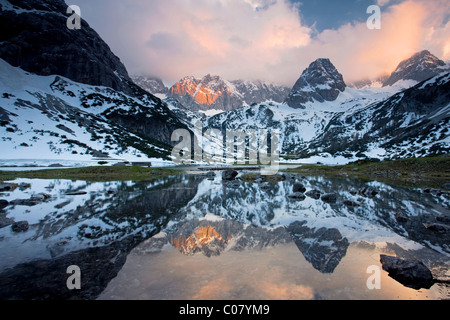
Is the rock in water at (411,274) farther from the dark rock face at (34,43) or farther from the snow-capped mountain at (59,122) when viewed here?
the dark rock face at (34,43)

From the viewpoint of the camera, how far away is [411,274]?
9812mm

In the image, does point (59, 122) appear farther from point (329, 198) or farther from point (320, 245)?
point (320, 245)

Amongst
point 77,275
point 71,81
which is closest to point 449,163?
point 77,275

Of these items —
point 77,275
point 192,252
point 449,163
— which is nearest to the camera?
point 77,275

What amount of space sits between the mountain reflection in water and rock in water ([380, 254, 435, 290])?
0.48 m

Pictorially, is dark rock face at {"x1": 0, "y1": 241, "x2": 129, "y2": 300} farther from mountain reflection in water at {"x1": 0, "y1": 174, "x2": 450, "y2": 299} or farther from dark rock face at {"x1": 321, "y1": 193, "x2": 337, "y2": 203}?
dark rock face at {"x1": 321, "y1": 193, "x2": 337, "y2": 203}

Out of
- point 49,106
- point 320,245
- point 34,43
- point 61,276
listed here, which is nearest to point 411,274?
point 320,245

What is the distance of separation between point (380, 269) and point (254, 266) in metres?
5.87

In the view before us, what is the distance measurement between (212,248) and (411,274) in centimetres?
935

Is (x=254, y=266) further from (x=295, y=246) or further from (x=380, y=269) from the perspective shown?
(x=380, y=269)

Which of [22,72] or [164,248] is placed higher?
[22,72]

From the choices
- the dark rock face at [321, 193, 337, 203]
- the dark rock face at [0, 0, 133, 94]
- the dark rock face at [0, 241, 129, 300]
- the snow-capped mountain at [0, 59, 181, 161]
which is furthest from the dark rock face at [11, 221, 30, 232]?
the dark rock face at [0, 0, 133, 94]
